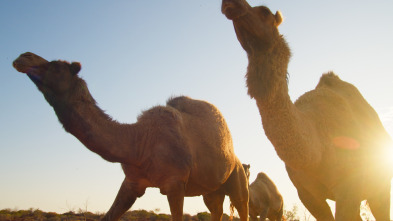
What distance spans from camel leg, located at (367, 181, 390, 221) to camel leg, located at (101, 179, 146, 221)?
11.5 ft

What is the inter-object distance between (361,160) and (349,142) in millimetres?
241

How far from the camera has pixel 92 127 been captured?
5.16m

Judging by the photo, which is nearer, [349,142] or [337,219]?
[337,219]

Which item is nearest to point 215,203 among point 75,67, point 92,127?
point 92,127

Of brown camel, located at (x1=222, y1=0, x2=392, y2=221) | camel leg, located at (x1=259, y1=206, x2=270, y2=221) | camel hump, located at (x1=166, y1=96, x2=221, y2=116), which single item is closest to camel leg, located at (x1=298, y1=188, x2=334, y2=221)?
brown camel, located at (x1=222, y1=0, x2=392, y2=221)

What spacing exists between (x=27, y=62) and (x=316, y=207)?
4293 mm

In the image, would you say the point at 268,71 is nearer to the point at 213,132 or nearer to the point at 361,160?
the point at 361,160

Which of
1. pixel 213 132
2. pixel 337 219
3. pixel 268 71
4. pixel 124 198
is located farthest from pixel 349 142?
pixel 124 198

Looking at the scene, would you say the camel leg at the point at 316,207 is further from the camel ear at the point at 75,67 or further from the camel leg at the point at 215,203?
the camel ear at the point at 75,67

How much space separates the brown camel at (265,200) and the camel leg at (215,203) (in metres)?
7.53

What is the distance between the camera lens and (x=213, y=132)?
22.4 ft

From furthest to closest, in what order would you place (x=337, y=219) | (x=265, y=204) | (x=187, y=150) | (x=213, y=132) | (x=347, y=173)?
(x=265, y=204)
(x=213, y=132)
(x=187, y=150)
(x=347, y=173)
(x=337, y=219)

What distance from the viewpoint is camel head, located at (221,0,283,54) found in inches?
144

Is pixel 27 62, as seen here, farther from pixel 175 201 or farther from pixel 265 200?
pixel 265 200
